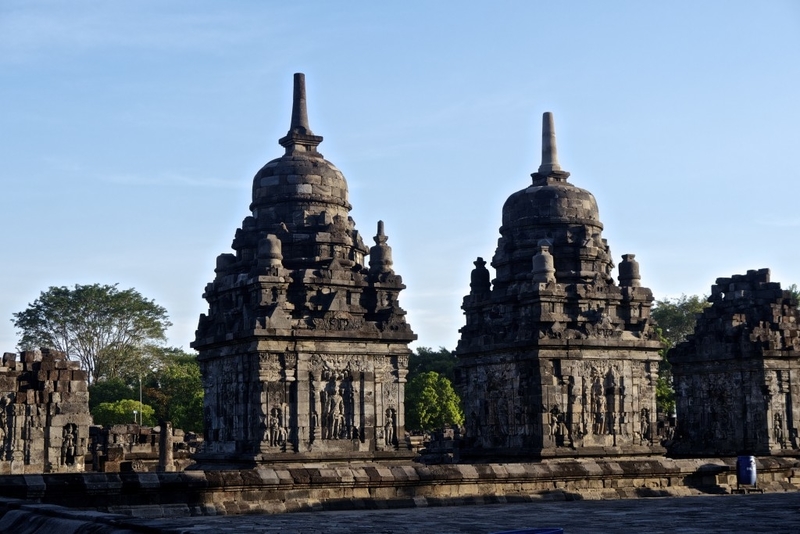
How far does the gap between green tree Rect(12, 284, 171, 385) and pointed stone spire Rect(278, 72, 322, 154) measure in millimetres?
37376

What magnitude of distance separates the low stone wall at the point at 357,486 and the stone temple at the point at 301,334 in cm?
1268

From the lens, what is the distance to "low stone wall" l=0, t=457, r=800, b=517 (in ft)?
49.5

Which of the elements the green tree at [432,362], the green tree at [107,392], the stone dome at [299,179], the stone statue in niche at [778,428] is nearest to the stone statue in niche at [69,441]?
the stone dome at [299,179]

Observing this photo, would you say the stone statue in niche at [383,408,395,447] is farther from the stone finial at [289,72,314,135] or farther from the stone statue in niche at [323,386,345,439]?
the stone finial at [289,72,314,135]

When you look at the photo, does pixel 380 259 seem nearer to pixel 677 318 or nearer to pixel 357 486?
pixel 357 486

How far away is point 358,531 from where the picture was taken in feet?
37.3

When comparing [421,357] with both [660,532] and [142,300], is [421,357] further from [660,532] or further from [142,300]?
[660,532]

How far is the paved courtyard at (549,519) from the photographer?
37.7 feet

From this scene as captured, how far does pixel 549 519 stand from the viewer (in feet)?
43.2

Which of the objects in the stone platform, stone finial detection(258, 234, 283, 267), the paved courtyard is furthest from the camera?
stone finial detection(258, 234, 283, 267)

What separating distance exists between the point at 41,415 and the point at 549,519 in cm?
2031

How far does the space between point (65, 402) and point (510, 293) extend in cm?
1314

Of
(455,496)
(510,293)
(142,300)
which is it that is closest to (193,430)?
(142,300)

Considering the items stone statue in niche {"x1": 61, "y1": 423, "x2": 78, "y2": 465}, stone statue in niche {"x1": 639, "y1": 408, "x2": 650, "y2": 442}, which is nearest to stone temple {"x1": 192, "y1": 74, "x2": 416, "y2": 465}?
stone statue in niche {"x1": 61, "y1": 423, "x2": 78, "y2": 465}
